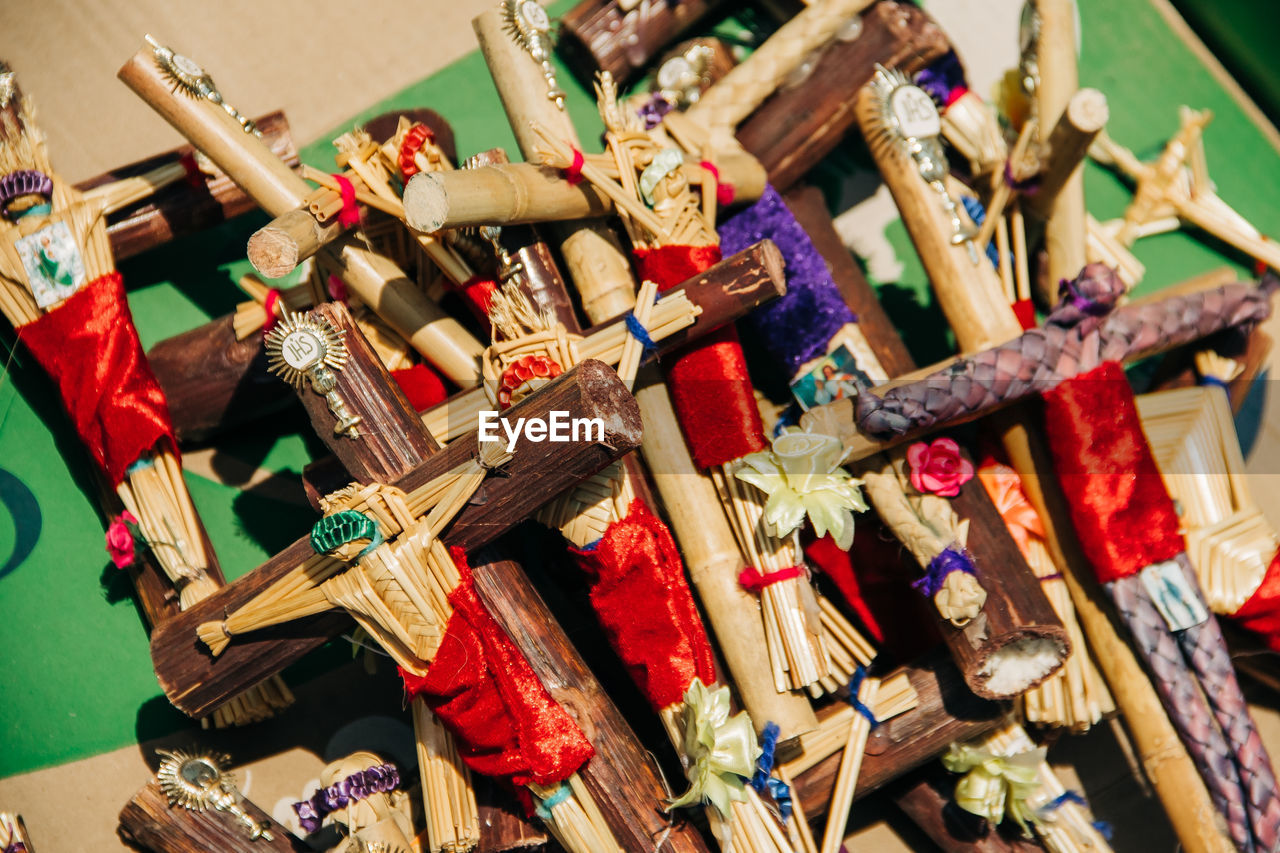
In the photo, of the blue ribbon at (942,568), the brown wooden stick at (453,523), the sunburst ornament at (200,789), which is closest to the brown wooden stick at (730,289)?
the brown wooden stick at (453,523)

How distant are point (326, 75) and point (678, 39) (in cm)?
151

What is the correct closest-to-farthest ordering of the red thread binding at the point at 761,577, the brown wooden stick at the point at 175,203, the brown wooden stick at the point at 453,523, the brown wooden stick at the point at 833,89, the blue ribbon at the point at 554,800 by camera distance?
the brown wooden stick at the point at 453,523 < the blue ribbon at the point at 554,800 < the red thread binding at the point at 761,577 < the brown wooden stick at the point at 175,203 < the brown wooden stick at the point at 833,89

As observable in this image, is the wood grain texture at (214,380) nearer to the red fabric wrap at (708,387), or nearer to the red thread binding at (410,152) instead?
the red thread binding at (410,152)

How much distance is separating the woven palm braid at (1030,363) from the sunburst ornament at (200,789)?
7.67 feet

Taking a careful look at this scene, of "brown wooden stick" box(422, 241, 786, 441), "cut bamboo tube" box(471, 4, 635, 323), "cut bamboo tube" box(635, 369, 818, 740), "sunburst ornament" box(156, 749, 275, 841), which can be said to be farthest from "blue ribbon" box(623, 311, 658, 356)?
"sunburst ornament" box(156, 749, 275, 841)

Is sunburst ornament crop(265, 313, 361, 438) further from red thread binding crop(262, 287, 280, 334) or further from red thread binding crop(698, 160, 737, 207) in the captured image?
red thread binding crop(698, 160, 737, 207)

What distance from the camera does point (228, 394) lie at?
3463 mm

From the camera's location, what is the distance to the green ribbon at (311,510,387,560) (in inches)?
Result: 101

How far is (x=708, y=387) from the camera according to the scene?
301cm

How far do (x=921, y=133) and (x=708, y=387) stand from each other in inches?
49.6

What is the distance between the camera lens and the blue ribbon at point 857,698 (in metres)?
3.15

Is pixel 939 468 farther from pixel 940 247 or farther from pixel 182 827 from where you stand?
pixel 182 827

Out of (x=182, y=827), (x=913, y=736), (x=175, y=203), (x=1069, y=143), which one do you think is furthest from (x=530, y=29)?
(x=182, y=827)

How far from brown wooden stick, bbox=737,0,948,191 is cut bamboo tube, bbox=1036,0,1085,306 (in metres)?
0.38
